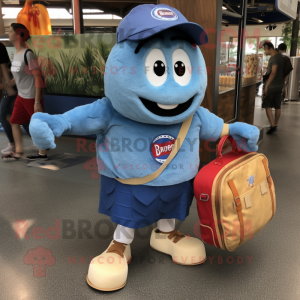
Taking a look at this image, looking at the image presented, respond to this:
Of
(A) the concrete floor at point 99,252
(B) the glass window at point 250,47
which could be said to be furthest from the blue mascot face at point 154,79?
(B) the glass window at point 250,47

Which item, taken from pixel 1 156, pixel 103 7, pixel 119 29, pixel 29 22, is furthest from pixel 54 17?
pixel 119 29

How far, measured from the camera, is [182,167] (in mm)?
1597

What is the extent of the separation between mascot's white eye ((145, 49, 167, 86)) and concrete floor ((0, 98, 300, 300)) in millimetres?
1013

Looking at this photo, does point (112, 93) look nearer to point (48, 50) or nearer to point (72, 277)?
point (72, 277)

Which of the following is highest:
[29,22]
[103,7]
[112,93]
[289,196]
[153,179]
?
[103,7]

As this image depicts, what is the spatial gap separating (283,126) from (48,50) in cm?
414

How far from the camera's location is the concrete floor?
1620mm

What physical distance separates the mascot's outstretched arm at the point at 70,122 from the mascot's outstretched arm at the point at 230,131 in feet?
1.61

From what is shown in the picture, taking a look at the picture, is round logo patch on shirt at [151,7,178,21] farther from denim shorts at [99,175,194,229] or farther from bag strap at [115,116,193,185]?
denim shorts at [99,175,194,229]

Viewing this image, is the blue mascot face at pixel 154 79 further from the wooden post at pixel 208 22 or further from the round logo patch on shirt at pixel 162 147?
the wooden post at pixel 208 22

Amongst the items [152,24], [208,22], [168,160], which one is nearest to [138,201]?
[168,160]

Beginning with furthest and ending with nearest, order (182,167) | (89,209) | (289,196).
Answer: (289,196) → (89,209) → (182,167)

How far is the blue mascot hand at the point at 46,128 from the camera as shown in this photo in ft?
4.37

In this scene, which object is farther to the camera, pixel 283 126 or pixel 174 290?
pixel 283 126
